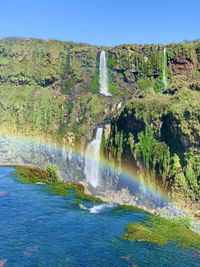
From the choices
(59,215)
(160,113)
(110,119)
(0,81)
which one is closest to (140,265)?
(59,215)

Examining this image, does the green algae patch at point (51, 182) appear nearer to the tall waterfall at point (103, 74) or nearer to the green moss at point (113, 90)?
the green moss at point (113, 90)

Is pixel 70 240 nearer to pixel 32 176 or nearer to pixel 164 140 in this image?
pixel 32 176

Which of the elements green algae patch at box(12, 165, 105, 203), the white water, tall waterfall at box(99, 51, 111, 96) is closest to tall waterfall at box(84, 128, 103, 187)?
green algae patch at box(12, 165, 105, 203)

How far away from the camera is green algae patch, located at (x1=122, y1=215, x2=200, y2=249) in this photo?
173 ft

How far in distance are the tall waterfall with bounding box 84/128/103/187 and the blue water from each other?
5346 centimetres

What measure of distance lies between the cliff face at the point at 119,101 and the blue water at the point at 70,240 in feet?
123

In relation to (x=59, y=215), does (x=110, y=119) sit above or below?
above

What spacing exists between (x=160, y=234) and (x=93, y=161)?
240 feet

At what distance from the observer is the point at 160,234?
5531cm

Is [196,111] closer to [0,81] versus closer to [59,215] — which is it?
[59,215]

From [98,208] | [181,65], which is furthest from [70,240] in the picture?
[181,65]

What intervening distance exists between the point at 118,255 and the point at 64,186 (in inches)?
1377

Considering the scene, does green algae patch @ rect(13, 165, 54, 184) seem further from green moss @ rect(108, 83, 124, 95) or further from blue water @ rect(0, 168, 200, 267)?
green moss @ rect(108, 83, 124, 95)

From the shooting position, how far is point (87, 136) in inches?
5531
